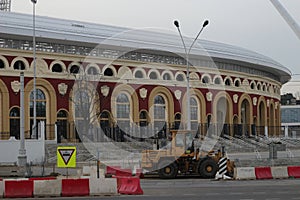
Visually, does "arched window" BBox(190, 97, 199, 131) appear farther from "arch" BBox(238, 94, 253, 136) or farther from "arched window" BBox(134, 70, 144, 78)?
"arch" BBox(238, 94, 253, 136)

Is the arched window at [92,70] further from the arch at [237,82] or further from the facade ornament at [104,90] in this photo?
the arch at [237,82]

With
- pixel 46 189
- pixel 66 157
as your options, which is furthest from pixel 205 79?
pixel 46 189

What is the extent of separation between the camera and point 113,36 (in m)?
71.5

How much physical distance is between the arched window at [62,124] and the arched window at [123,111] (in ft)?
21.7

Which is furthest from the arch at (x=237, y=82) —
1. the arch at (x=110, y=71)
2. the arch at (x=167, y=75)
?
the arch at (x=110, y=71)

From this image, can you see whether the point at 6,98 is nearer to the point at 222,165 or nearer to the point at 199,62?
the point at 199,62

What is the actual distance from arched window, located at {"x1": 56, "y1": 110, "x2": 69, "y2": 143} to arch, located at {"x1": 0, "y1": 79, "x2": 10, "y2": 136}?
5.47 metres

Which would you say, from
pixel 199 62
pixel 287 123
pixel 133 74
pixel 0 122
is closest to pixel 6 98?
pixel 0 122

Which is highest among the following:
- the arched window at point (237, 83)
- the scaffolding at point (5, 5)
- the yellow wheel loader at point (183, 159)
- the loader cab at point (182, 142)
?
the scaffolding at point (5, 5)

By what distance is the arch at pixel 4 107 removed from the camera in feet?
198

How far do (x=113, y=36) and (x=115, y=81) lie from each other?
639 cm

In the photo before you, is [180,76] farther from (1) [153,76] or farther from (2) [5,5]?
(2) [5,5]

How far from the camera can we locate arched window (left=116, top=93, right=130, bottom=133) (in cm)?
6856

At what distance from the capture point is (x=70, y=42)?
65.7 meters
